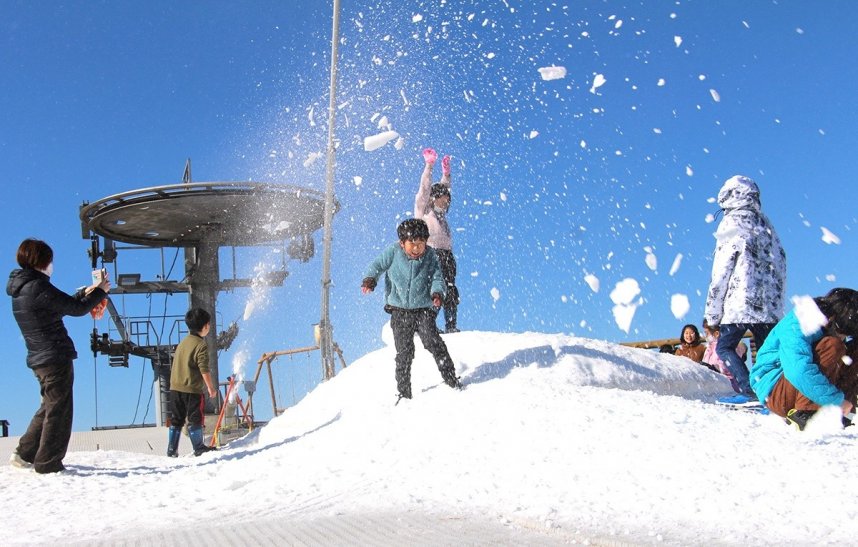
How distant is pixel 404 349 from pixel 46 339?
2.83m

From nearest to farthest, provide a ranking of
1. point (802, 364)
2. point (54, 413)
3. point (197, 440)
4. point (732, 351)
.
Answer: point (802, 364) < point (54, 413) < point (732, 351) < point (197, 440)

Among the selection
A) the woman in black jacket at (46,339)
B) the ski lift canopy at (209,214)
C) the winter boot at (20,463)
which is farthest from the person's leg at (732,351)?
the ski lift canopy at (209,214)

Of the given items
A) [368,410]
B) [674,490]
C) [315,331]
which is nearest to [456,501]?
[674,490]

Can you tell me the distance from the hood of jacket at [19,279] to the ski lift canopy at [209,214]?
38.6 ft

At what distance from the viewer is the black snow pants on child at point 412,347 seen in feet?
21.3

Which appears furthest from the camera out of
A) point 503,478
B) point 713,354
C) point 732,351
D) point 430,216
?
point 713,354

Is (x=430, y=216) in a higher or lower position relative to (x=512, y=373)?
higher

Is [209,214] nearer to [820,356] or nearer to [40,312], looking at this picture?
[40,312]

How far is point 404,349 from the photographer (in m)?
6.52

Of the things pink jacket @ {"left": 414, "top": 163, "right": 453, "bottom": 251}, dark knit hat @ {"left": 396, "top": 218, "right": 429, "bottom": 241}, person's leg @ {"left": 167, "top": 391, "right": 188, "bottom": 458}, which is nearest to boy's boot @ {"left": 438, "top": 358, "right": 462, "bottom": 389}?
dark knit hat @ {"left": 396, "top": 218, "right": 429, "bottom": 241}

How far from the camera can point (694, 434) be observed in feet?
15.3

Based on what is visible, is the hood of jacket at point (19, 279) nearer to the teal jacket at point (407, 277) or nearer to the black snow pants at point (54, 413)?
the black snow pants at point (54, 413)

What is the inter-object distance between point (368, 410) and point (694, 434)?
2.90 meters

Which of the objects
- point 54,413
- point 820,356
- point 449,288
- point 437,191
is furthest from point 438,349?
point 54,413
